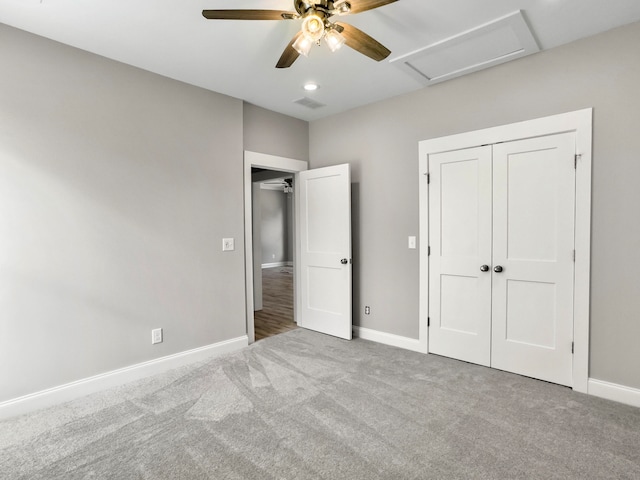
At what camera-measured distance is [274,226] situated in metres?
11.8

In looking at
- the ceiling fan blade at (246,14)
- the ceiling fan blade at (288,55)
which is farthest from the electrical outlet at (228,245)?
the ceiling fan blade at (246,14)

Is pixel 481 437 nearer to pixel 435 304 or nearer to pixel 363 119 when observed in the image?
pixel 435 304

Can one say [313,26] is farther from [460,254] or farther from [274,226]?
[274,226]

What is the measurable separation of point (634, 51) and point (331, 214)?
2830mm

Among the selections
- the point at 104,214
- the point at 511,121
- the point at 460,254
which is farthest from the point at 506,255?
the point at 104,214

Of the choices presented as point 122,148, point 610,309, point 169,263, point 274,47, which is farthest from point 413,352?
point 122,148

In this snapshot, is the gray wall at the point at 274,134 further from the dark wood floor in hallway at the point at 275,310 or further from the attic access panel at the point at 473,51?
the dark wood floor in hallway at the point at 275,310

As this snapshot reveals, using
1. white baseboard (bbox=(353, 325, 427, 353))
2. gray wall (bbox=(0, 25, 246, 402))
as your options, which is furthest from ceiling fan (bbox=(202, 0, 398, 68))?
white baseboard (bbox=(353, 325, 427, 353))

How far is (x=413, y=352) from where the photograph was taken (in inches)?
138

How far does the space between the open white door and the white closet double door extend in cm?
96

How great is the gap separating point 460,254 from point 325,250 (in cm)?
156

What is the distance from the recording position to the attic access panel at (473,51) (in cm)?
238

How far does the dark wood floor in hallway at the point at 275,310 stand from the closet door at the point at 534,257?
252 centimetres

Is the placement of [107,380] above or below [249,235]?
below
